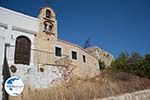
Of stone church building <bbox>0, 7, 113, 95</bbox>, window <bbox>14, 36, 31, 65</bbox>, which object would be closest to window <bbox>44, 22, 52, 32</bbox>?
stone church building <bbox>0, 7, 113, 95</bbox>

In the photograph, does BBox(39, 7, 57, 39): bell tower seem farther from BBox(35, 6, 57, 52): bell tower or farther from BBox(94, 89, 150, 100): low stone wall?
BBox(94, 89, 150, 100): low stone wall

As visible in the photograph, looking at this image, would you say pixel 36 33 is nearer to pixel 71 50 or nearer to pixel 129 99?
pixel 71 50

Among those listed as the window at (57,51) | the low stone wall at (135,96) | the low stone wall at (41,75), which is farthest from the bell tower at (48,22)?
the low stone wall at (135,96)

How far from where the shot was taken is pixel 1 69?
39.6ft

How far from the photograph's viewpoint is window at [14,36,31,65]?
15617mm

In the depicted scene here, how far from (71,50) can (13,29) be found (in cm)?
652

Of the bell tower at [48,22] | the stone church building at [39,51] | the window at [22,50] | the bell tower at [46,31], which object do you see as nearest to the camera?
the stone church building at [39,51]

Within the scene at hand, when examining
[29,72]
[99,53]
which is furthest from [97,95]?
[99,53]

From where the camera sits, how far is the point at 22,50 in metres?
16.2

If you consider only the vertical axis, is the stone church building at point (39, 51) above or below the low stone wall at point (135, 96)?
above

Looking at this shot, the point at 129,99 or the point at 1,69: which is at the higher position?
the point at 1,69

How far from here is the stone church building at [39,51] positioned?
14.2 meters

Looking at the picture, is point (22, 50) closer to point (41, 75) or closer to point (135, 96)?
point (41, 75)

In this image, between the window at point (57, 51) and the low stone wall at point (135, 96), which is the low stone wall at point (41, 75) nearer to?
the window at point (57, 51)
